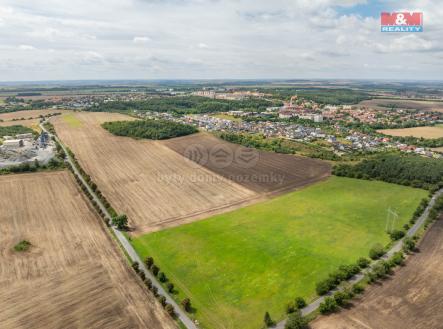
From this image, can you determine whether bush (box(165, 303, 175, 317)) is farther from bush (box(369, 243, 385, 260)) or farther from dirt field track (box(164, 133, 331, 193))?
dirt field track (box(164, 133, 331, 193))

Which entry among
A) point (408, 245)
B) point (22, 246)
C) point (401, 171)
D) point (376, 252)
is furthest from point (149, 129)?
point (408, 245)

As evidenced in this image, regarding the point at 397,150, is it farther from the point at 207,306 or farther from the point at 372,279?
the point at 207,306

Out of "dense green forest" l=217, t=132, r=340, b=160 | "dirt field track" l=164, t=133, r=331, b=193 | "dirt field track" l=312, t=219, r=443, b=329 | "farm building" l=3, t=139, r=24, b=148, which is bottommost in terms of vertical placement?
"dirt field track" l=312, t=219, r=443, b=329

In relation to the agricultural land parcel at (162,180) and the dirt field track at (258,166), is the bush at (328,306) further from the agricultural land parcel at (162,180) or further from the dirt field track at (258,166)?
the dirt field track at (258,166)

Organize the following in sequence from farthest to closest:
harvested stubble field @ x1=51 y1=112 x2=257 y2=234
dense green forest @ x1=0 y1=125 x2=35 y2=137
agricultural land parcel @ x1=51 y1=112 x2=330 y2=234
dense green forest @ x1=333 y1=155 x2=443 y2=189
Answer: dense green forest @ x1=0 y1=125 x2=35 y2=137 → dense green forest @ x1=333 y1=155 x2=443 y2=189 → agricultural land parcel @ x1=51 y1=112 x2=330 y2=234 → harvested stubble field @ x1=51 y1=112 x2=257 y2=234

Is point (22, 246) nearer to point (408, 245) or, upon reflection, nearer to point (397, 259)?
point (397, 259)

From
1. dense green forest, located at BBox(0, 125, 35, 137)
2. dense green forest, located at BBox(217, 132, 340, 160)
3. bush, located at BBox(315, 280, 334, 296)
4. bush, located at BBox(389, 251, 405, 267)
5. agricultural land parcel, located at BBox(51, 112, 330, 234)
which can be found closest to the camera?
bush, located at BBox(315, 280, 334, 296)

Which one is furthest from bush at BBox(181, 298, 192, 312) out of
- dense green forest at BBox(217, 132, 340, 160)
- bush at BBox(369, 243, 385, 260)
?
dense green forest at BBox(217, 132, 340, 160)
